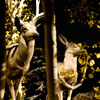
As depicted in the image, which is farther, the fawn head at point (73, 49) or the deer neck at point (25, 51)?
the fawn head at point (73, 49)

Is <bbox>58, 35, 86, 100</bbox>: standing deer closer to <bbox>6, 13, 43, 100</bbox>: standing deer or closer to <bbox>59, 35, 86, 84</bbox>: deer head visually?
<bbox>59, 35, 86, 84</bbox>: deer head

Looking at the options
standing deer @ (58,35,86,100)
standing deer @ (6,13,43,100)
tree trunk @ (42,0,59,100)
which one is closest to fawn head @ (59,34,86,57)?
standing deer @ (58,35,86,100)

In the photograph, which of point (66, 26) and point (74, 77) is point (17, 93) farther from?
point (66, 26)

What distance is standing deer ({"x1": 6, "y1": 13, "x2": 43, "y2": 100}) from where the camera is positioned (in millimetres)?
1911

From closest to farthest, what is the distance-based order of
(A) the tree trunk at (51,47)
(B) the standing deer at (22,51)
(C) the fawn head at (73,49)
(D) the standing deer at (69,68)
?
(A) the tree trunk at (51,47)
(B) the standing deer at (22,51)
(D) the standing deer at (69,68)
(C) the fawn head at (73,49)

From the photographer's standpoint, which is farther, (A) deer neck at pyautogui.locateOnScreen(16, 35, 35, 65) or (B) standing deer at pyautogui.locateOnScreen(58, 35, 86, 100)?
(B) standing deer at pyautogui.locateOnScreen(58, 35, 86, 100)

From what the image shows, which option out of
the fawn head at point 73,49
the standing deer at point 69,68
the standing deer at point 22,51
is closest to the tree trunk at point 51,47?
the standing deer at point 22,51

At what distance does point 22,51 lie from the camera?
1.97 m

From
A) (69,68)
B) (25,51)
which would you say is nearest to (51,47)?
(25,51)

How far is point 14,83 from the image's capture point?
231 centimetres

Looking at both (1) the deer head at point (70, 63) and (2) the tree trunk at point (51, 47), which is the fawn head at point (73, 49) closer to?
(1) the deer head at point (70, 63)

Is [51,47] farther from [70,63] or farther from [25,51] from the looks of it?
[70,63]

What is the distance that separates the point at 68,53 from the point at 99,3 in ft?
2.34

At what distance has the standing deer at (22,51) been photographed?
A: 1911 millimetres
